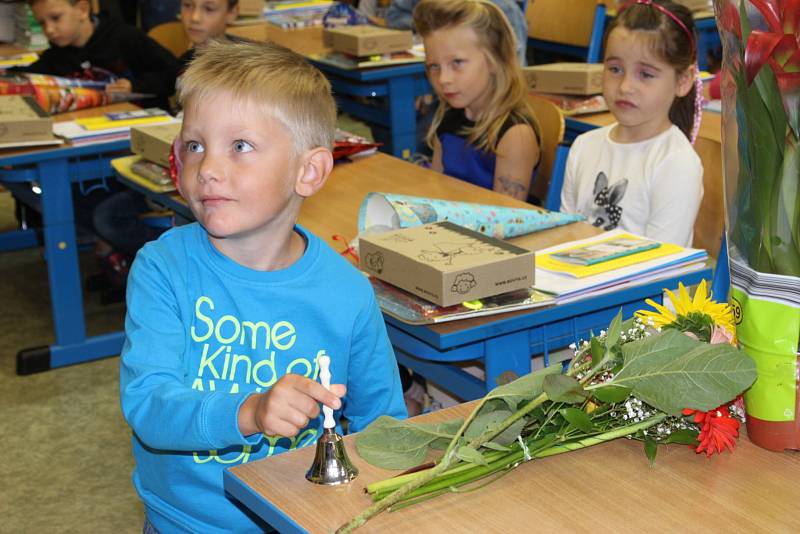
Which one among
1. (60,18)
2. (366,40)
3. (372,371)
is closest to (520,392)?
(372,371)

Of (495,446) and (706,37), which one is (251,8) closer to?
(706,37)

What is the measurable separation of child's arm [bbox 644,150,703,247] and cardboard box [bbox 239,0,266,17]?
10.9ft

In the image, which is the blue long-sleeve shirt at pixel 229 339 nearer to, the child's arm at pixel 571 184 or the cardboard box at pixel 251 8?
the child's arm at pixel 571 184

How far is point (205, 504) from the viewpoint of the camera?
4.94 feet

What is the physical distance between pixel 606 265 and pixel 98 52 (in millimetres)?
2900

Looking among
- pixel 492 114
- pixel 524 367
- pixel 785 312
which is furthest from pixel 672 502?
pixel 492 114

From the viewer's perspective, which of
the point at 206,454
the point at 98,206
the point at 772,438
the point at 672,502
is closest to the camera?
the point at 672,502

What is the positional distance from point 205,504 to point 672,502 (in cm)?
68

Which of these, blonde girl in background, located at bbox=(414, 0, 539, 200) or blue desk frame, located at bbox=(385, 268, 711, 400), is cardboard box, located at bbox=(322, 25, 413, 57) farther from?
blue desk frame, located at bbox=(385, 268, 711, 400)

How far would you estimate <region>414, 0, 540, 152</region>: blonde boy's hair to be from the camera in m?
3.18

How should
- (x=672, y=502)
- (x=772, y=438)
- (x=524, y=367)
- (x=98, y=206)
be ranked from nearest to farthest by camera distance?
(x=672, y=502), (x=772, y=438), (x=524, y=367), (x=98, y=206)

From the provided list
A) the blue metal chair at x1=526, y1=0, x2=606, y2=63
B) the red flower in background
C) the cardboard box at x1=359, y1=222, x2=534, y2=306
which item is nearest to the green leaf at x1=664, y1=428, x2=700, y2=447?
the red flower in background

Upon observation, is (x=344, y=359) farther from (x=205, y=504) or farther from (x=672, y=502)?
(x=672, y=502)

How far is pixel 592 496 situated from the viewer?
1131 mm
